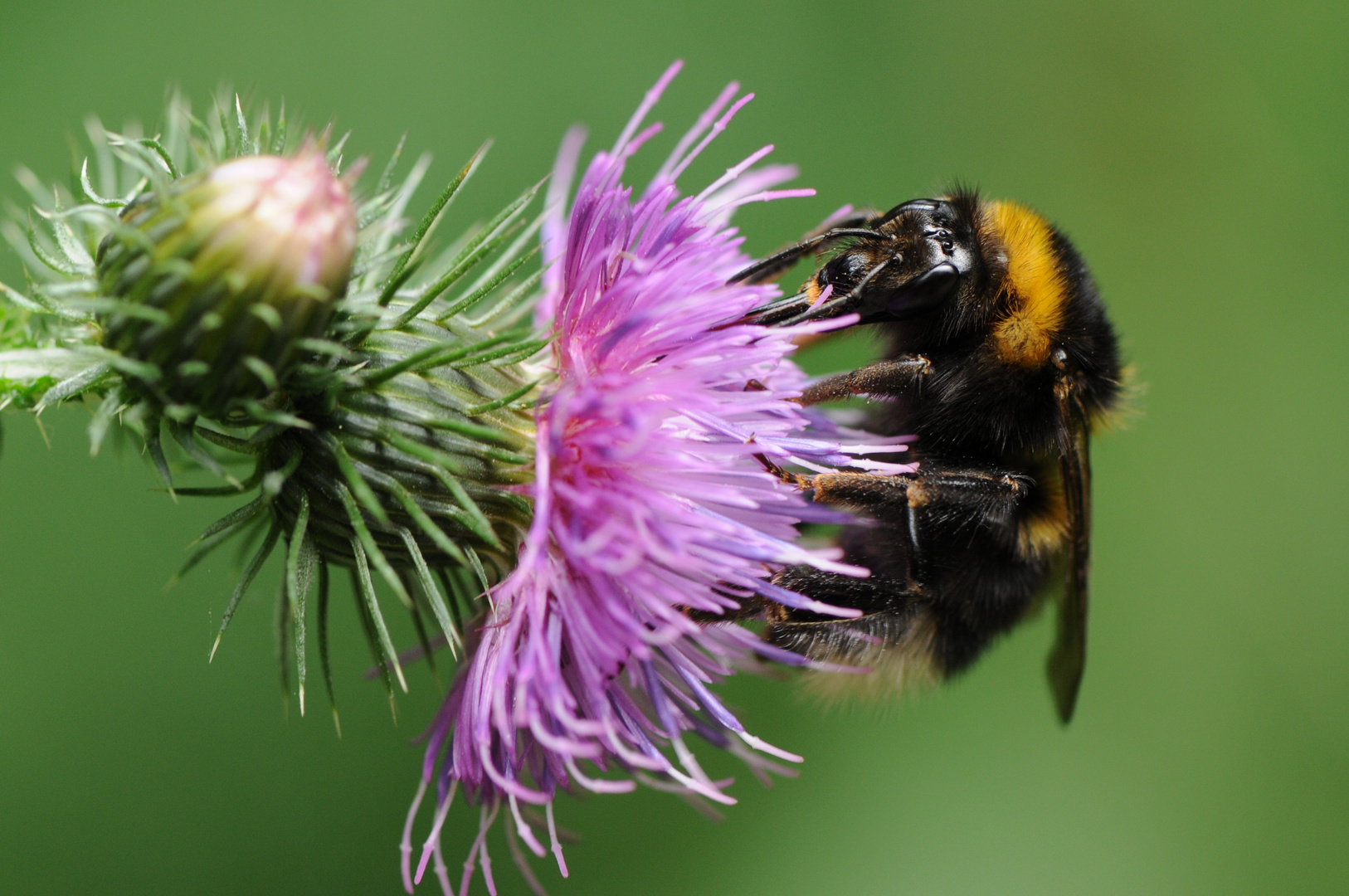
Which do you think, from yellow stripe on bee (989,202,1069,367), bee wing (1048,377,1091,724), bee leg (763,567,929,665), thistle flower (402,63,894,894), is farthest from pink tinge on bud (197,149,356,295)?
bee wing (1048,377,1091,724)

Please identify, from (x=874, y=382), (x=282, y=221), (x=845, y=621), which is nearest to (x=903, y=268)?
(x=874, y=382)

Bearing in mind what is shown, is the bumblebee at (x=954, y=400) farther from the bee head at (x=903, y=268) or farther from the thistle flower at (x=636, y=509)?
the thistle flower at (x=636, y=509)

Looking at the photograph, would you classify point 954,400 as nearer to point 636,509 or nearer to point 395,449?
point 636,509

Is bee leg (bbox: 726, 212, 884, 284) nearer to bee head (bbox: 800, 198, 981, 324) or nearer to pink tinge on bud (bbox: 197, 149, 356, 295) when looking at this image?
bee head (bbox: 800, 198, 981, 324)

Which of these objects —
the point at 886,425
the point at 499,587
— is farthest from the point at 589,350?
the point at 886,425

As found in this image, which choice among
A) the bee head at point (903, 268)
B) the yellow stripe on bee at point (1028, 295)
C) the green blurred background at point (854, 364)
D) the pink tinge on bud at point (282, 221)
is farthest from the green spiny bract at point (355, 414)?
the green blurred background at point (854, 364)
